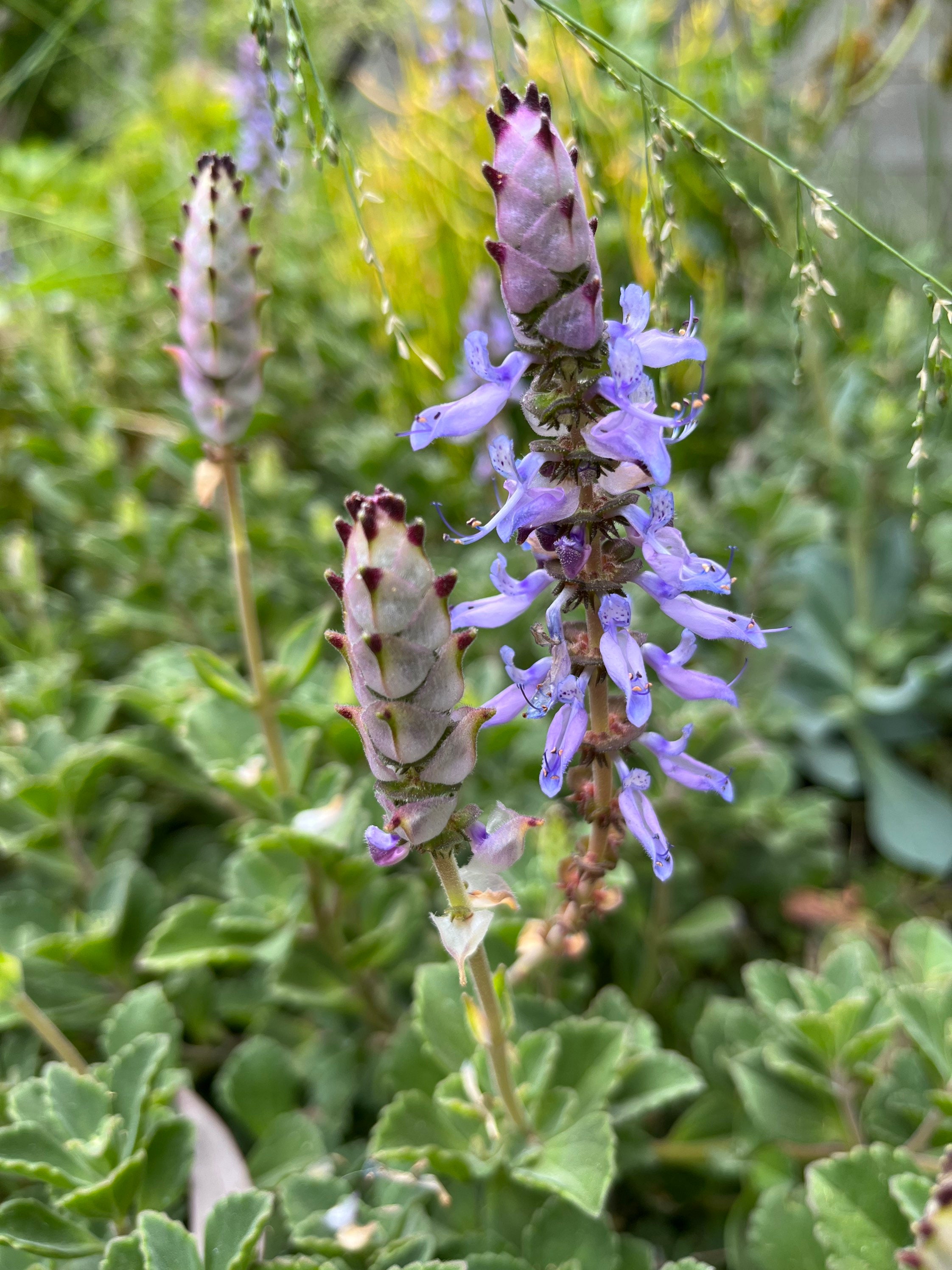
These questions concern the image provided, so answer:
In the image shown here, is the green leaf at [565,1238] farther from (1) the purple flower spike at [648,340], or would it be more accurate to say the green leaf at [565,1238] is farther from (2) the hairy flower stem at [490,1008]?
(1) the purple flower spike at [648,340]

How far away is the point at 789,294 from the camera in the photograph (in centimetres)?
237

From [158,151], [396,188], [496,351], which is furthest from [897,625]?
[158,151]

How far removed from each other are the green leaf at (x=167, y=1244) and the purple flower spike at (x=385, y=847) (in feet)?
1.28

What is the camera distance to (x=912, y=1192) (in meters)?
0.79

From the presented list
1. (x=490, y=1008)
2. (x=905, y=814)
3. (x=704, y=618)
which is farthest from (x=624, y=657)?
(x=905, y=814)

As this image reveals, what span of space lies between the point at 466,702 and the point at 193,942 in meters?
0.45

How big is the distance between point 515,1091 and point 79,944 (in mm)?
586

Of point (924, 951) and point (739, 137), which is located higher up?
point (739, 137)

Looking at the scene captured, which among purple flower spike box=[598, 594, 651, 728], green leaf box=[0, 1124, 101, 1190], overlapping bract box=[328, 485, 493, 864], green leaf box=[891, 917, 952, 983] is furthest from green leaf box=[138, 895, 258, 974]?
green leaf box=[891, 917, 952, 983]

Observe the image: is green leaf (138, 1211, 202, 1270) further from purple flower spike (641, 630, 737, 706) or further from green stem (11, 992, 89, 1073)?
purple flower spike (641, 630, 737, 706)

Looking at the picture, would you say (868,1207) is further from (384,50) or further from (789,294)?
(384,50)

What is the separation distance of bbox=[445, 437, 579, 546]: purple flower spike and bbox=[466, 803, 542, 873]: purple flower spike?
207 mm

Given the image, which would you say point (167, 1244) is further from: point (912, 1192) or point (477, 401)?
point (477, 401)

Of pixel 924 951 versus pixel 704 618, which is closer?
pixel 704 618
